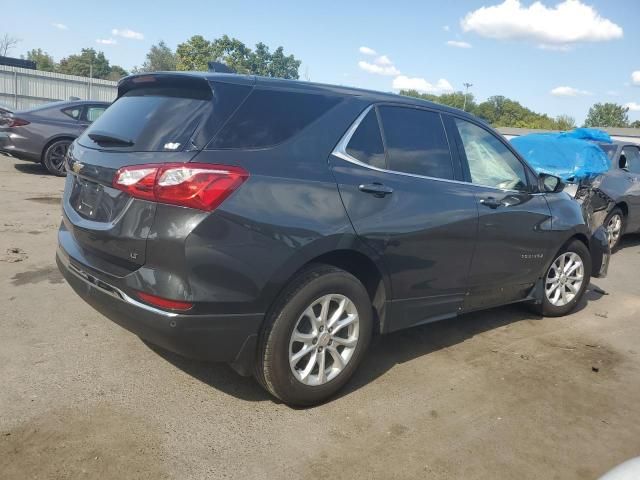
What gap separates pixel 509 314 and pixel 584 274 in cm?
83

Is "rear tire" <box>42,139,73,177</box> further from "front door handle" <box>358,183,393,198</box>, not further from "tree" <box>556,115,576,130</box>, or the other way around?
"tree" <box>556,115,576,130</box>

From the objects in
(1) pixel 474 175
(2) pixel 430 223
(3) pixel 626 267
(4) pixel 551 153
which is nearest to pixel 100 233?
(2) pixel 430 223

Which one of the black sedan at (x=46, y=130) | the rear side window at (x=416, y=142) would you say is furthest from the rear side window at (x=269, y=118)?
the black sedan at (x=46, y=130)

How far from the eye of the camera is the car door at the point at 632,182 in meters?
8.77

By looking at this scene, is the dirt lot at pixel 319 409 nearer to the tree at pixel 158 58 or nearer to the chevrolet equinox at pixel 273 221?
the chevrolet equinox at pixel 273 221

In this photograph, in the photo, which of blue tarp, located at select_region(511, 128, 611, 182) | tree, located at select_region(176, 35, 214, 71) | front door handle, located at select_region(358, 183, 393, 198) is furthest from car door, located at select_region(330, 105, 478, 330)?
tree, located at select_region(176, 35, 214, 71)

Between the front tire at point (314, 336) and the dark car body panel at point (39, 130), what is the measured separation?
9.11 m

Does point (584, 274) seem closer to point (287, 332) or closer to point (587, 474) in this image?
point (587, 474)

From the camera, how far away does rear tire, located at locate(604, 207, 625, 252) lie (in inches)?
342

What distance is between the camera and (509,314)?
533 cm

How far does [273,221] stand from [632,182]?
7988 millimetres

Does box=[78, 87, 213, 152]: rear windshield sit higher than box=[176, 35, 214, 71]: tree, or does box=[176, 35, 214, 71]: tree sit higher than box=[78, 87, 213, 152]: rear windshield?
box=[176, 35, 214, 71]: tree

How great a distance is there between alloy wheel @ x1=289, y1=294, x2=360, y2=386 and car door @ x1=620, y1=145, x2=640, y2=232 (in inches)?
281

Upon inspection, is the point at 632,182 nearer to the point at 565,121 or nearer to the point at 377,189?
the point at 377,189
